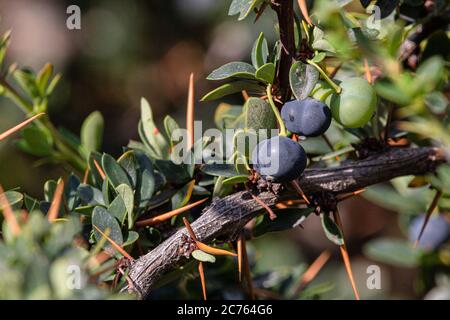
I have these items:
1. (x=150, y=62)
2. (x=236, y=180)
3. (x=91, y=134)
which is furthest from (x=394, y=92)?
(x=150, y=62)

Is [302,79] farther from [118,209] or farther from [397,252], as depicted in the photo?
[397,252]

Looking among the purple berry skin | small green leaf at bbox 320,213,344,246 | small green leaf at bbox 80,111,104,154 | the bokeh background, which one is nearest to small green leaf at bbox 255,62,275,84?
small green leaf at bbox 320,213,344,246

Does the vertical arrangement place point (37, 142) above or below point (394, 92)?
below

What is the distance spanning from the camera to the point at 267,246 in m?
2.23

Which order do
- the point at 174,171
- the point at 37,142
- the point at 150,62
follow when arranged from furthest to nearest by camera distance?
the point at 150,62 → the point at 37,142 → the point at 174,171

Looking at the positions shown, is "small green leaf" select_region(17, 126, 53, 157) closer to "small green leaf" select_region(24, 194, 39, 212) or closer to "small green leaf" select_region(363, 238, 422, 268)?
"small green leaf" select_region(24, 194, 39, 212)

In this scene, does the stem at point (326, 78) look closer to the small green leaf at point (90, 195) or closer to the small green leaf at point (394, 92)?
the small green leaf at point (394, 92)

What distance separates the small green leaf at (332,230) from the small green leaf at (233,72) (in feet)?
0.79

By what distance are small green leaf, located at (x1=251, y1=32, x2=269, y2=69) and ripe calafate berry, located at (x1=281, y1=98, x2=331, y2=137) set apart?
0.21 ft

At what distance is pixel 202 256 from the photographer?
750mm

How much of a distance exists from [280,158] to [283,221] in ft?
0.60

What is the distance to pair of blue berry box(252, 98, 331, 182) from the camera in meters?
0.72

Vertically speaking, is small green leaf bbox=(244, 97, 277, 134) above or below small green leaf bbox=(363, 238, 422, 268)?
above
